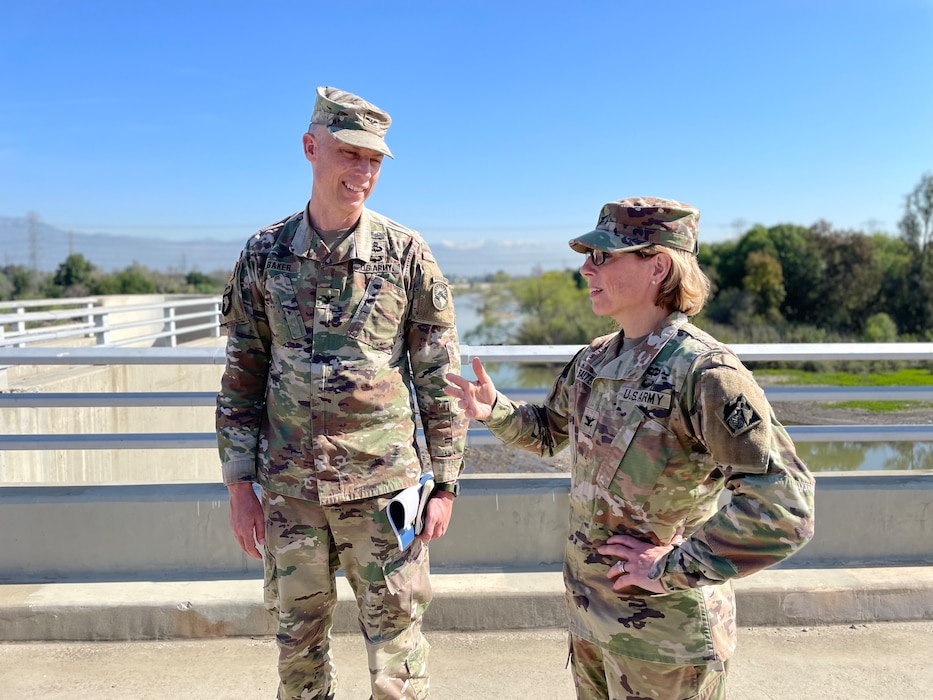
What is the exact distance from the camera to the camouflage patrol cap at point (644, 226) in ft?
→ 5.68

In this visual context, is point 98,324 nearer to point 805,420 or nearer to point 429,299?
point 429,299

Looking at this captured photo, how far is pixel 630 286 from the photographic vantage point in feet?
5.84

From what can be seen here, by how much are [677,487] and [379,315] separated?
3.51 feet

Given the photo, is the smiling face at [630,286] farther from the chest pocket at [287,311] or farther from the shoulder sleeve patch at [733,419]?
the chest pocket at [287,311]

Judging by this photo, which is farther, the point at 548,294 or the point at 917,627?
the point at 548,294

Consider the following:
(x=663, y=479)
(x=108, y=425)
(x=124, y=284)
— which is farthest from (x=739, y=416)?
(x=124, y=284)

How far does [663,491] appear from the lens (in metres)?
1.70

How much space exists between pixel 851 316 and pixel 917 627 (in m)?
41.4

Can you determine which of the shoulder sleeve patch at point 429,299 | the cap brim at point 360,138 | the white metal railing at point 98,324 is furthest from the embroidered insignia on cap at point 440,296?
the white metal railing at point 98,324

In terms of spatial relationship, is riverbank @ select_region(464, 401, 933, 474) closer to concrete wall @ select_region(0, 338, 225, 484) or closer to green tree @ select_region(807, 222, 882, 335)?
concrete wall @ select_region(0, 338, 225, 484)

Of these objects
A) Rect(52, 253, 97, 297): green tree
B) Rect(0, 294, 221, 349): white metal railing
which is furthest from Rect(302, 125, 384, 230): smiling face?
Rect(52, 253, 97, 297): green tree

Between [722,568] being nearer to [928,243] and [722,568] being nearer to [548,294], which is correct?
[548,294]

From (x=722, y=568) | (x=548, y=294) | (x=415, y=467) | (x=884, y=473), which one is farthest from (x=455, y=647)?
(x=548, y=294)

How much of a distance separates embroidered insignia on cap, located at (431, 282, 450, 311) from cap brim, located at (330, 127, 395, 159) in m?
0.46
